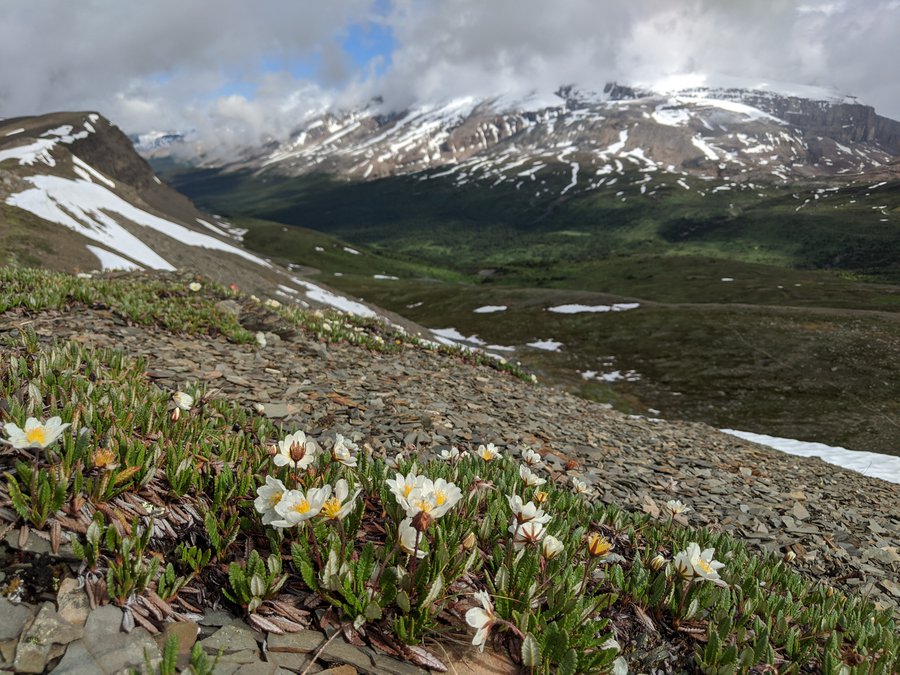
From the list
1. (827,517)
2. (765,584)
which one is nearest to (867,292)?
(827,517)

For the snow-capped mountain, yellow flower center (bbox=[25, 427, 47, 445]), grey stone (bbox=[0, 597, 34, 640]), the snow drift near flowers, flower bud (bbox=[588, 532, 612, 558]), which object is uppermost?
the snow-capped mountain

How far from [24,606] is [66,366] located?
13.4 ft

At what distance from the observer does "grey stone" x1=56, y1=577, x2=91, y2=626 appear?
2881 millimetres

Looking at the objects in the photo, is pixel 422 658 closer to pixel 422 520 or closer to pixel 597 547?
pixel 422 520

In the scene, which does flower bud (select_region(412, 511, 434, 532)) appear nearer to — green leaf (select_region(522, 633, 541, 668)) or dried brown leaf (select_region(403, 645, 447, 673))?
dried brown leaf (select_region(403, 645, 447, 673))

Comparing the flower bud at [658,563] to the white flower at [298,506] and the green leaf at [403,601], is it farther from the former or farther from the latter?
the white flower at [298,506]

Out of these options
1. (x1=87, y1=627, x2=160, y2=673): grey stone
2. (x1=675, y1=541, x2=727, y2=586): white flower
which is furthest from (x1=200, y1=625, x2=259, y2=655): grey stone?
(x1=675, y1=541, x2=727, y2=586): white flower

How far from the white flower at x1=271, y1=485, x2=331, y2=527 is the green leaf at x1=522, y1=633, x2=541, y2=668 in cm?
161

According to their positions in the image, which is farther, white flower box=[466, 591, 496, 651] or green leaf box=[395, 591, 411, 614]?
green leaf box=[395, 591, 411, 614]

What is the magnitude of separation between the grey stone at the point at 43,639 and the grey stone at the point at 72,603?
0.05 m

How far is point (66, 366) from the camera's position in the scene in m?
6.04

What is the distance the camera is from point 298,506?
10.9ft

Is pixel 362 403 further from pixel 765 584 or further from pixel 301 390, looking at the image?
pixel 765 584

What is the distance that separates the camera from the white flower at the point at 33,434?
324cm
